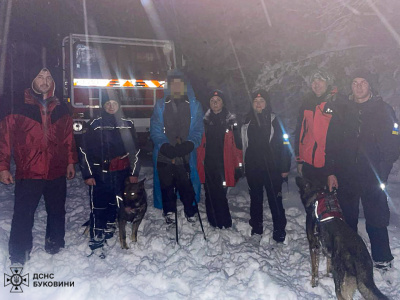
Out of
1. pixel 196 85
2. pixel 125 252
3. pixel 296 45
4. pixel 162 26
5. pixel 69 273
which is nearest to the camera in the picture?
pixel 69 273

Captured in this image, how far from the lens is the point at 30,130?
332cm

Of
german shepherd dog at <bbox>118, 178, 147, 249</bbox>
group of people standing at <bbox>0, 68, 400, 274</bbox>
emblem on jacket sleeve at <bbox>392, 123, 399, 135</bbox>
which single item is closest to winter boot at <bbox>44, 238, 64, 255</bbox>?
group of people standing at <bbox>0, 68, 400, 274</bbox>

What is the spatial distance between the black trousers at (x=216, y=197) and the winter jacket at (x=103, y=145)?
1201 millimetres

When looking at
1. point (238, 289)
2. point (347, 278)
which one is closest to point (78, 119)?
point (238, 289)

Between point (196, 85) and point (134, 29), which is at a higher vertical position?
point (134, 29)

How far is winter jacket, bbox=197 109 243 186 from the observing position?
→ 4191 millimetres

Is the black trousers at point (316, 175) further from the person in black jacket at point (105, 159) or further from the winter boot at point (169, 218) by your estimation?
the person in black jacket at point (105, 159)

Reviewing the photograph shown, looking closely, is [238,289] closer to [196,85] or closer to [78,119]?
[78,119]

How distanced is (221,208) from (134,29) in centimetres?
1251

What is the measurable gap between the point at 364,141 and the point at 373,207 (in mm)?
720

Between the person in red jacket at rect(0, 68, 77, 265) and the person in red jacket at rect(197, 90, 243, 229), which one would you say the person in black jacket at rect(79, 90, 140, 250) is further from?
the person in red jacket at rect(197, 90, 243, 229)

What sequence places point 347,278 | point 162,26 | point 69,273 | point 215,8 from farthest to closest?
1. point 162,26
2. point 215,8
3. point 69,273
4. point 347,278

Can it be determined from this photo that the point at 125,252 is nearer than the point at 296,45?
Yes
